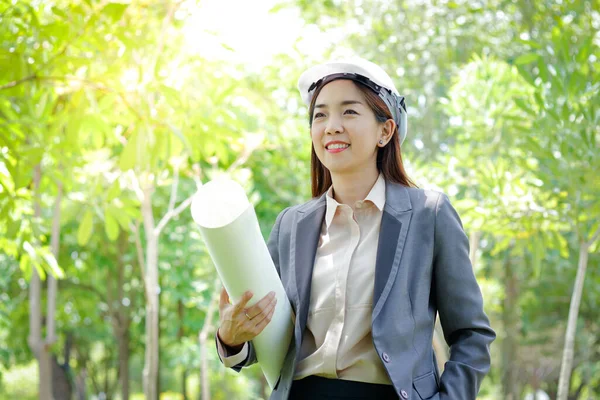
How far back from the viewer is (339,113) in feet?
5.92

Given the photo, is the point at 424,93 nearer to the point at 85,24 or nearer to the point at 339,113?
the point at 85,24

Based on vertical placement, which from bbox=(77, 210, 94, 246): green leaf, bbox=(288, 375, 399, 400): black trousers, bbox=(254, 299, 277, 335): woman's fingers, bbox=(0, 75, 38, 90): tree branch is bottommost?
bbox=(288, 375, 399, 400): black trousers

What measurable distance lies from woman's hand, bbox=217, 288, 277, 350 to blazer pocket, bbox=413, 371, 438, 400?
1.19 ft

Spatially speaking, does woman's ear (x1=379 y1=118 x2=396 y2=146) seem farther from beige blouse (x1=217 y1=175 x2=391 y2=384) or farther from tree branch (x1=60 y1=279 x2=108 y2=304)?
tree branch (x1=60 y1=279 x2=108 y2=304)

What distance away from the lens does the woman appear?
1652 millimetres

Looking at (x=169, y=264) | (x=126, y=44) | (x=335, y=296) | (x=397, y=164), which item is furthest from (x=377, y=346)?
(x=169, y=264)

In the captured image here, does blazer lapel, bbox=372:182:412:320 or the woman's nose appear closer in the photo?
blazer lapel, bbox=372:182:412:320

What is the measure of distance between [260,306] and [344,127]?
494 millimetres

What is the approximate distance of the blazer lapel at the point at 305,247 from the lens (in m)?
1.74

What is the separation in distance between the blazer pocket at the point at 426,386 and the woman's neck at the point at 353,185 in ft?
1.50

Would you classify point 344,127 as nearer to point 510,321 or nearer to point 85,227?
point 85,227

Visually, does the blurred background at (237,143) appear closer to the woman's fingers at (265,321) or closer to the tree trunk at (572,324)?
the tree trunk at (572,324)

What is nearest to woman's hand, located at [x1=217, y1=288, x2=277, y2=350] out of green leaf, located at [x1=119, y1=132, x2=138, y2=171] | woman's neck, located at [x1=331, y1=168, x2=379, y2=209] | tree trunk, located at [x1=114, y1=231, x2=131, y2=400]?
woman's neck, located at [x1=331, y1=168, x2=379, y2=209]

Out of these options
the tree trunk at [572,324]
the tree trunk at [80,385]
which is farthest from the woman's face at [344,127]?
the tree trunk at [80,385]
